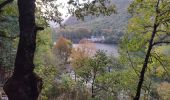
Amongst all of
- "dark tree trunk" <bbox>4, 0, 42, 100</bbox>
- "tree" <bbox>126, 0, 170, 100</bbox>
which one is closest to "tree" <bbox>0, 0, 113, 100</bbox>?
"dark tree trunk" <bbox>4, 0, 42, 100</bbox>

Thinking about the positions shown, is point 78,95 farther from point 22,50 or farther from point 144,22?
point 22,50

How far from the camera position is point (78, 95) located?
52.8 ft

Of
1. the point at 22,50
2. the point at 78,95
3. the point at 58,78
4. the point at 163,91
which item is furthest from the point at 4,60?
the point at 163,91

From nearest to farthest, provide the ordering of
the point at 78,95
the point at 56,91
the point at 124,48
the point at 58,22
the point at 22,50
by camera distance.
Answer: the point at 22,50
the point at 58,22
the point at 124,48
the point at 78,95
the point at 56,91

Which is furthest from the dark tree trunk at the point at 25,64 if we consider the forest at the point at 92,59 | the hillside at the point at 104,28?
the hillside at the point at 104,28

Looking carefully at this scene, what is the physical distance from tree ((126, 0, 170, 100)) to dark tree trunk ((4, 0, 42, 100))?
6.68 meters

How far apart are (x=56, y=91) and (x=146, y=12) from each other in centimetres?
715

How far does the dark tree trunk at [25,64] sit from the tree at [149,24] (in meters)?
6.68

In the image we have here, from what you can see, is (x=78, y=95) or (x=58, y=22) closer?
(x=58, y=22)

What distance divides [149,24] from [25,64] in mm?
8573

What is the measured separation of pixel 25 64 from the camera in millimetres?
5574

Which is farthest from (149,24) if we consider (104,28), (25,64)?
(104,28)

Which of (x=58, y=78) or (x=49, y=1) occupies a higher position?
(x=49, y=1)

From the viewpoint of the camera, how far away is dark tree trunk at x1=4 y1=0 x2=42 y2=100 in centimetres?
549
